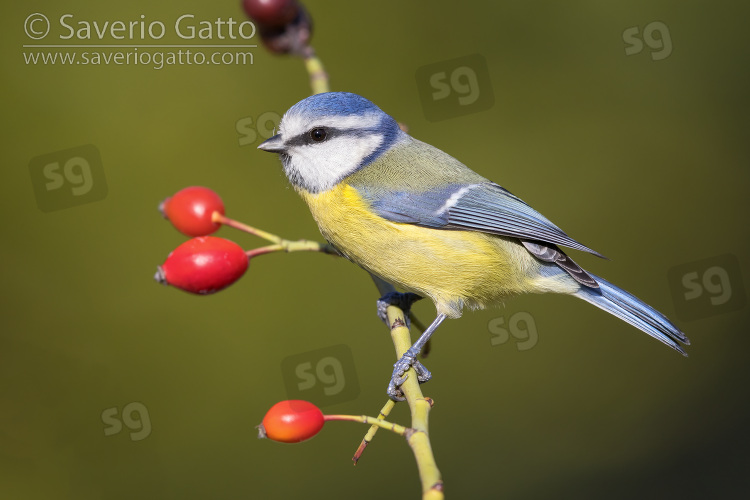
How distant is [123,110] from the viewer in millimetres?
2363

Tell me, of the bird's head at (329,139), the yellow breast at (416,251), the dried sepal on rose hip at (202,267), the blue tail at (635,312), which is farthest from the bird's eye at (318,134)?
the blue tail at (635,312)

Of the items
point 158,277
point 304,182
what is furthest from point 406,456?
point 158,277

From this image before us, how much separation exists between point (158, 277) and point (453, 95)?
146cm

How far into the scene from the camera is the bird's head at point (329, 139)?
1.68 m

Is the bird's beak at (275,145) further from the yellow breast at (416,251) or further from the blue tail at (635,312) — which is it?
the blue tail at (635,312)

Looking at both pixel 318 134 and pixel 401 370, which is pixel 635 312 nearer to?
pixel 401 370

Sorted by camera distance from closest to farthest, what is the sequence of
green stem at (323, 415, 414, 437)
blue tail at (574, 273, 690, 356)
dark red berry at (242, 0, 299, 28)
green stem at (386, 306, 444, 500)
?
green stem at (386, 306, 444, 500)
green stem at (323, 415, 414, 437)
dark red berry at (242, 0, 299, 28)
blue tail at (574, 273, 690, 356)

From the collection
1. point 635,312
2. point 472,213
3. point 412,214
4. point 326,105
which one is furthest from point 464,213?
point 635,312

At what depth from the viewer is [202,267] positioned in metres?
1.37

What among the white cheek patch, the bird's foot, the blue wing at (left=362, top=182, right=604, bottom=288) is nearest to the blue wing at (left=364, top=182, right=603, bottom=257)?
the blue wing at (left=362, top=182, right=604, bottom=288)

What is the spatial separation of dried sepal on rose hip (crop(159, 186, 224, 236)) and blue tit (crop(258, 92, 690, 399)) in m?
0.28

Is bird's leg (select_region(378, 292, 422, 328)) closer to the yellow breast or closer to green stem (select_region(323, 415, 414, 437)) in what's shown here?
the yellow breast

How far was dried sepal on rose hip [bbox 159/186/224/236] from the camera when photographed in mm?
1458

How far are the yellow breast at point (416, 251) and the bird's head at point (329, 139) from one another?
0.17ft
